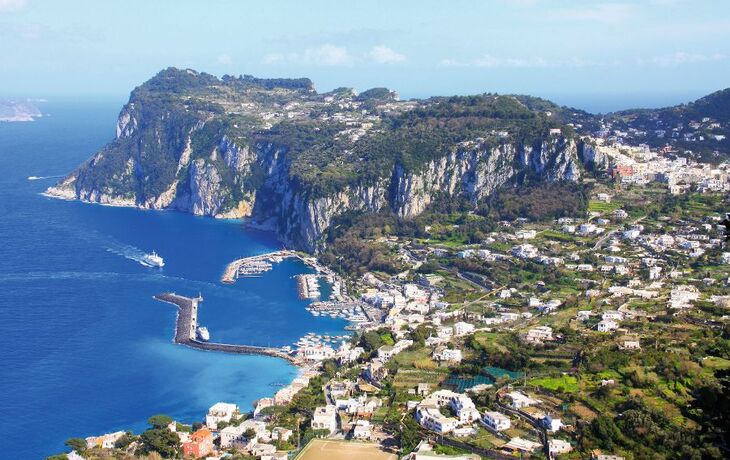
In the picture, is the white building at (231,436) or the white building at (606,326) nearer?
the white building at (231,436)

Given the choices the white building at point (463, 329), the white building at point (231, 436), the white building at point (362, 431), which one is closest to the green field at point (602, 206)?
the white building at point (463, 329)

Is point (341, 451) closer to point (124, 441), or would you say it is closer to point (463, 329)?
point (124, 441)

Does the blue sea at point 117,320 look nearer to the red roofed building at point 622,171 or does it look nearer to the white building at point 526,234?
the white building at point 526,234

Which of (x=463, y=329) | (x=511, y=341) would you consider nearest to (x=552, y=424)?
(x=511, y=341)

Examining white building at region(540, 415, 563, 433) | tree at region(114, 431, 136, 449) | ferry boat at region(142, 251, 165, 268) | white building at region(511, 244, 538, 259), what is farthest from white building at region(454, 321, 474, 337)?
ferry boat at region(142, 251, 165, 268)

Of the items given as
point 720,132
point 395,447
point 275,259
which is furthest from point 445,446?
point 720,132

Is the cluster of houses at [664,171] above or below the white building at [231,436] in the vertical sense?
above
